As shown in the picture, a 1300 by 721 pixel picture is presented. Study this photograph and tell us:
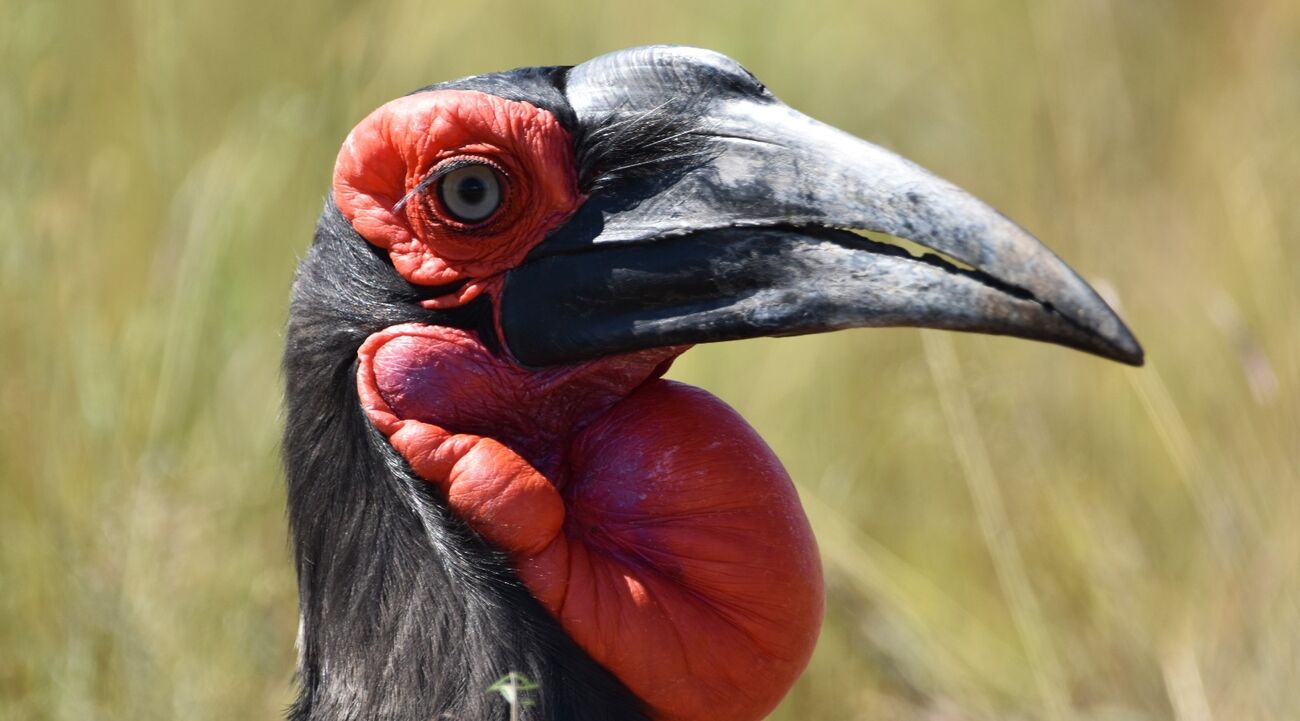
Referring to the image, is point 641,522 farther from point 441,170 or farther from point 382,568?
point 441,170

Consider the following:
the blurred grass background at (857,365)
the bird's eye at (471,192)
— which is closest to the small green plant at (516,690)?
the bird's eye at (471,192)

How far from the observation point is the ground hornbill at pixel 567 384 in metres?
1.90

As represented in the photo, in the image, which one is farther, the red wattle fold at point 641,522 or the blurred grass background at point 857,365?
the blurred grass background at point 857,365

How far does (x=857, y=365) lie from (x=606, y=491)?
2493 mm

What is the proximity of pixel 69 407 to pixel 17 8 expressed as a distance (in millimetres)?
846

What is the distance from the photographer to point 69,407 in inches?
132

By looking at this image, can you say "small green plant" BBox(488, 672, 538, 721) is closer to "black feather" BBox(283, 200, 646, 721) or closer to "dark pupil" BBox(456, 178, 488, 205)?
"black feather" BBox(283, 200, 646, 721)

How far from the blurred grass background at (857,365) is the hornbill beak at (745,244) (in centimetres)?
111

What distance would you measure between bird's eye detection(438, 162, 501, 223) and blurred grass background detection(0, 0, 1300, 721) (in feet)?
3.86

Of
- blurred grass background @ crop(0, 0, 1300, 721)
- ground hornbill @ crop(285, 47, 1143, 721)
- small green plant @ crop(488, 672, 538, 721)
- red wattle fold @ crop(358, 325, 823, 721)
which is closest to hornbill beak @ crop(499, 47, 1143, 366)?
ground hornbill @ crop(285, 47, 1143, 721)

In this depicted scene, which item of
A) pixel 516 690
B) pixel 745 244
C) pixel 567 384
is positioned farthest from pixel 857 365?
pixel 516 690

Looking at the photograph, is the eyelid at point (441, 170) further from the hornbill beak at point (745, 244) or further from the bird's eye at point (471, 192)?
the hornbill beak at point (745, 244)

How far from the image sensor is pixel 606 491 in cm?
201

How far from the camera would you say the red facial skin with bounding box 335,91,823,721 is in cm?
193
